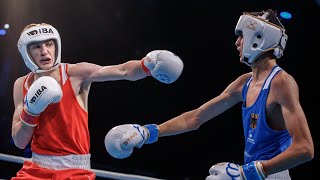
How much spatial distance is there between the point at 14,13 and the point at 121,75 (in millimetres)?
3260

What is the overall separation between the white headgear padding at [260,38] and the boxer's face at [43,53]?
3.86 feet

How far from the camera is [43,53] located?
2.92 m

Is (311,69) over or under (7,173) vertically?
over

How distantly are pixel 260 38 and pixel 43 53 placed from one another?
1290 millimetres

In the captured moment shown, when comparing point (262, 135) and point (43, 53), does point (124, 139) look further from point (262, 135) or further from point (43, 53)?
point (43, 53)

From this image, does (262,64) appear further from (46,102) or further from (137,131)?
(46,102)

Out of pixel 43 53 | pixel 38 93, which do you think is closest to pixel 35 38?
pixel 43 53

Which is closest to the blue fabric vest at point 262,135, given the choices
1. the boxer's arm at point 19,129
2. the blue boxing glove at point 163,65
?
the blue boxing glove at point 163,65

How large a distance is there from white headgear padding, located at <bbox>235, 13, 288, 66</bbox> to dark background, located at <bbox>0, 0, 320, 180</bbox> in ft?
10.3

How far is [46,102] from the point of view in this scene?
8.70 feet

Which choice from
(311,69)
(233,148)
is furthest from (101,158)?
(311,69)

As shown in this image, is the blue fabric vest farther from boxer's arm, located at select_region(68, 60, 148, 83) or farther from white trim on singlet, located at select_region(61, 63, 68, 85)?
white trim on singlet, located at select_region(61, 63, 68, 85)

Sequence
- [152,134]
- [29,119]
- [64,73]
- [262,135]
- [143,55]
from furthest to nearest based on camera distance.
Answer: [143,55] < [64,73] < [29,119] < [152,134] < [262,135]

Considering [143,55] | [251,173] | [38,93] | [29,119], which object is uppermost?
[143,55]
